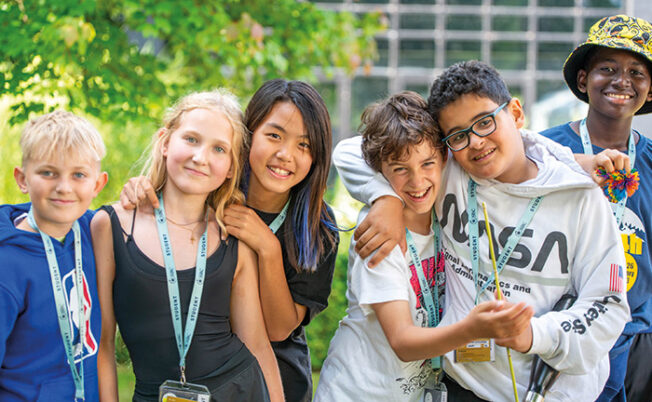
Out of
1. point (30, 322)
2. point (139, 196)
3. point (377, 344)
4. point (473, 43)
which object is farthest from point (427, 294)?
point (473, 43)

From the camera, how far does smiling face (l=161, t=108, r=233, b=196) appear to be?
7.82ft

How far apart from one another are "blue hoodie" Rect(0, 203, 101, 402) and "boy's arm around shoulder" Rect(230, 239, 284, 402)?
1.93ft

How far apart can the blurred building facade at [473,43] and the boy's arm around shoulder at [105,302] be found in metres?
8.95

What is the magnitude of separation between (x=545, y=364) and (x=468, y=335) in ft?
1.28

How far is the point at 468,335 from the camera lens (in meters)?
2.06

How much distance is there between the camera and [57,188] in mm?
2057

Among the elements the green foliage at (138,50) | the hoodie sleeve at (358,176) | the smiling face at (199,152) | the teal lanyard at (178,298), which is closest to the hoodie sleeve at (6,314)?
the teal lanyard at (178,298)

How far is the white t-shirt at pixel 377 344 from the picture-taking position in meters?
2.37

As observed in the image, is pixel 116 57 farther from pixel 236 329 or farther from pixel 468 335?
pixel 468 335

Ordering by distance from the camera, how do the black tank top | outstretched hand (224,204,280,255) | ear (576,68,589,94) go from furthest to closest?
ear (576,68,589,94), outstretched hand (224,204,280,255), the black tank top

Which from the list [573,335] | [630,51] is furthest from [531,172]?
[630,51]

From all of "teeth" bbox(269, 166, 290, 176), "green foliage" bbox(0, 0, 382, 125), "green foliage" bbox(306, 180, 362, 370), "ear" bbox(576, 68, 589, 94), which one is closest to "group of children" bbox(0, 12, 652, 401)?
"teeth" bbox(269, 166, 290, 176)

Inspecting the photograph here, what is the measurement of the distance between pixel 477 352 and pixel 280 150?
3.62 ft

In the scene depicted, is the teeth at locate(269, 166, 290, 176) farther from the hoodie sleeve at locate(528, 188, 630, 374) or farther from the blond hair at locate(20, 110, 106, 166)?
the hoodie sleeve at locate(528, 188, 630, 374)
